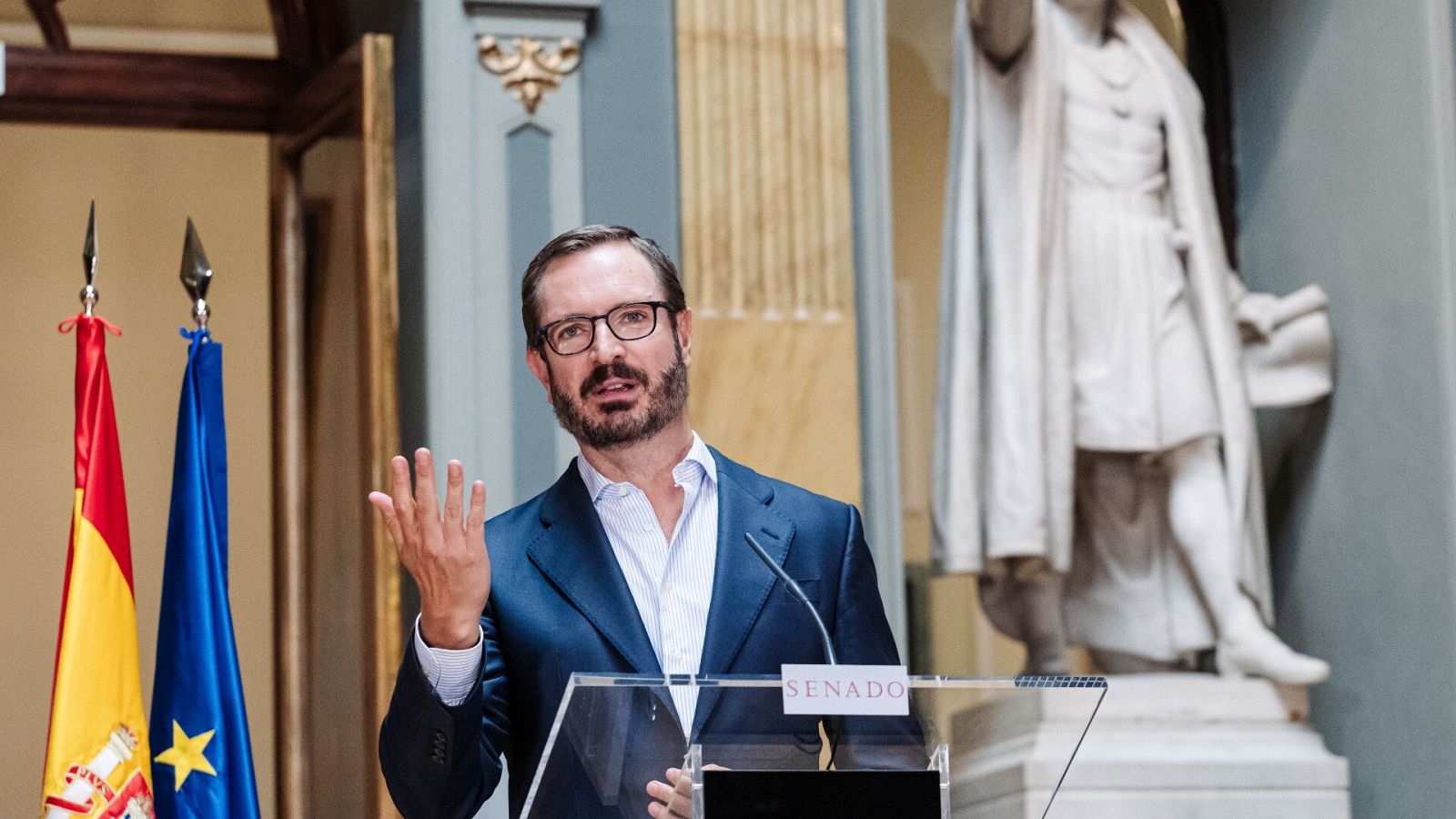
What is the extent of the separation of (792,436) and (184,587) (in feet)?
4.95

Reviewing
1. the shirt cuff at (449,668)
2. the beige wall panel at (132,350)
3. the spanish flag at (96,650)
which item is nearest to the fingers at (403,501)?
the shirt cuff at (449,668)

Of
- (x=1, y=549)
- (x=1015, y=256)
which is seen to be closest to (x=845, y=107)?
(x=1015, y=256)

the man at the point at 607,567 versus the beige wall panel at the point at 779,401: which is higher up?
the beige wall panel at the point at 779,401

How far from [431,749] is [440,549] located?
25 cm

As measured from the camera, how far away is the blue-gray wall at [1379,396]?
4.95 m

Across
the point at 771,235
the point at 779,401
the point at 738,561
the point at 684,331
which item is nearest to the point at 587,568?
the point at 738,561

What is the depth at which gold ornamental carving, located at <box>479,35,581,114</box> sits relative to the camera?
4559mm

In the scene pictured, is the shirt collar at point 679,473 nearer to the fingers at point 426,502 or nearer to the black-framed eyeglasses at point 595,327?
the black-framed eyeglasses at point 595,327

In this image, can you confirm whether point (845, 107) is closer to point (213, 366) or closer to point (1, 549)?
point (213, 366)

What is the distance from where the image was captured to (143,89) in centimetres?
510

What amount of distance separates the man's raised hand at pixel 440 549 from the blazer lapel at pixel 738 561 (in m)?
0.35

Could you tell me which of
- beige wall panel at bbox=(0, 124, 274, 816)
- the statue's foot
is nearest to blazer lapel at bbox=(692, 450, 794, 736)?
the statue's foot

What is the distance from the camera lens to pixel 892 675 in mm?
2188

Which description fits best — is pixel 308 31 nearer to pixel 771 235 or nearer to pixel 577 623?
pixel 771 235
